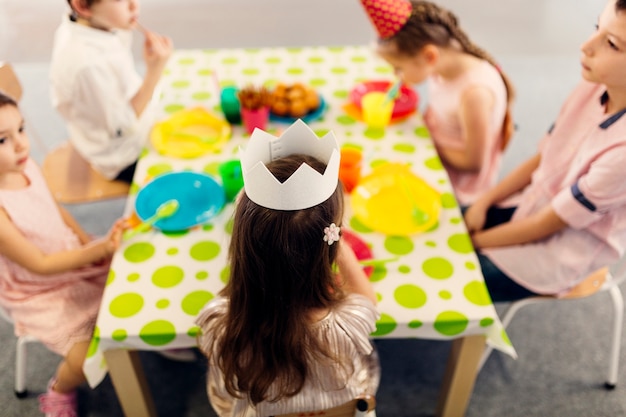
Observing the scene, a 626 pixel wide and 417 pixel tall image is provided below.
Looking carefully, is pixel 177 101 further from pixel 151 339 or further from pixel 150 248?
pixel 151 339

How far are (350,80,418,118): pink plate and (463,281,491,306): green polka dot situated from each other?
631mm

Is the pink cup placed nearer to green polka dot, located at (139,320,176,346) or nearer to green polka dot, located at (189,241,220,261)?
green polka dot, located at (189,241,220,261)

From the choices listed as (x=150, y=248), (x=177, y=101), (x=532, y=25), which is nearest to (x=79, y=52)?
(x=177, y=101)

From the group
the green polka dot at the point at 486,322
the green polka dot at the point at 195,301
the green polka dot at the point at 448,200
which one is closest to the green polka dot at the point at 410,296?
the green polka dot at the point at 486,322

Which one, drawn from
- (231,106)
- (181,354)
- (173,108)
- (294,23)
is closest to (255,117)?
(231,106)

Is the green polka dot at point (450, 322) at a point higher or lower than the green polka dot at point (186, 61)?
lower

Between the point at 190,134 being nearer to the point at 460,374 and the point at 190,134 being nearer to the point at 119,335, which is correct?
the point at 119,335

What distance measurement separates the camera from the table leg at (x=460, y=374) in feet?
3.63

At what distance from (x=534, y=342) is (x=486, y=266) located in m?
0.50

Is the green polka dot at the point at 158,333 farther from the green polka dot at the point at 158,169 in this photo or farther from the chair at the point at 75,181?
the chair at the point at 75,181

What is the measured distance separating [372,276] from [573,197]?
48 cm

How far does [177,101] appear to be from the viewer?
1.61 m

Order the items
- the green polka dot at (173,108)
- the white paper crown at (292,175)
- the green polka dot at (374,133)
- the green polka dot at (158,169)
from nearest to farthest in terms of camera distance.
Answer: the white paper crown at (292,175) → the green polka dot at (158,169) → the green polka dot at (374,133) → the green polka dot at (173,108)

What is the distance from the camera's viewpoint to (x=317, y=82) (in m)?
1.69
